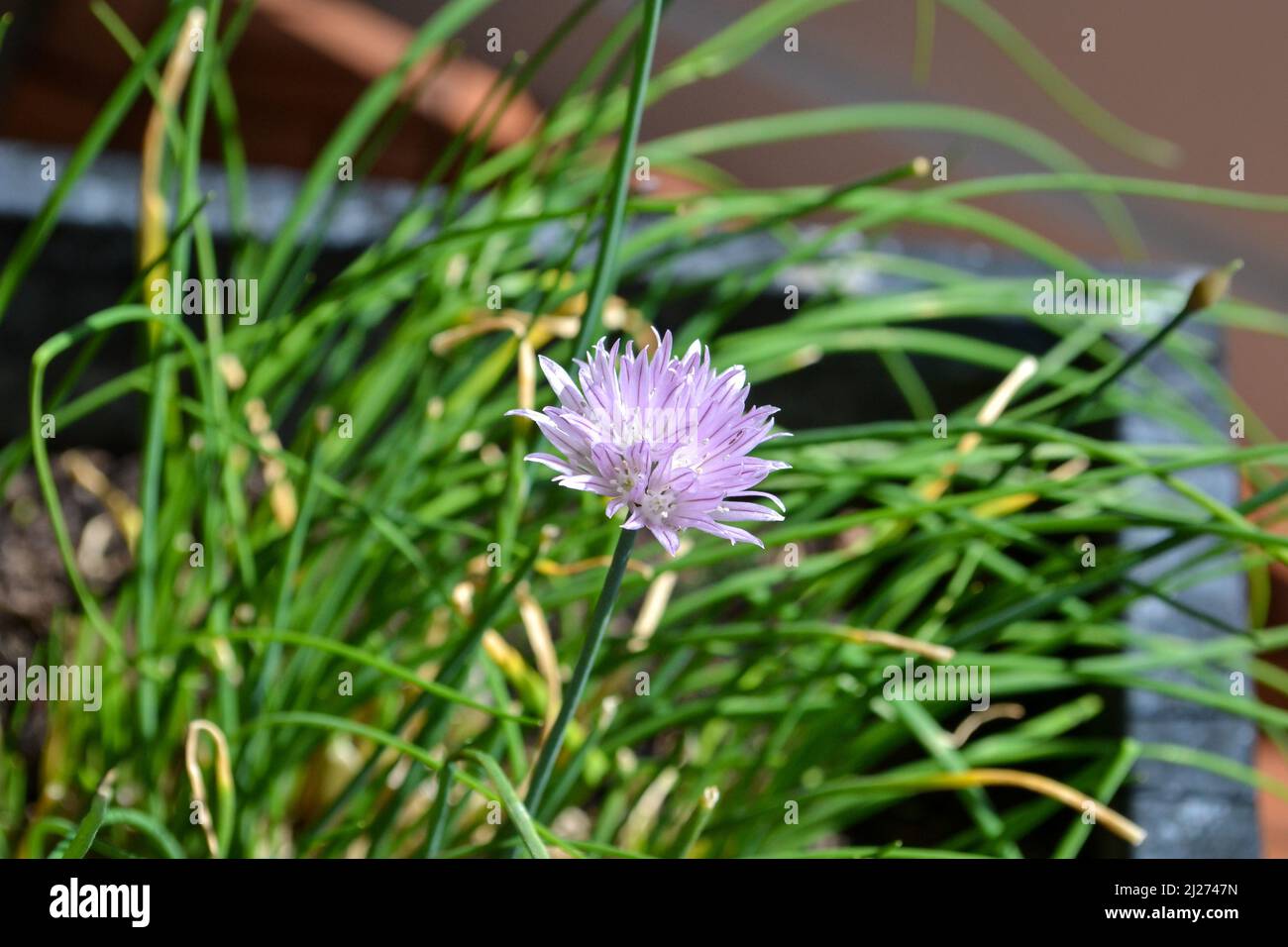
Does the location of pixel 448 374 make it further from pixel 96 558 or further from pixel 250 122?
pixel 250 122

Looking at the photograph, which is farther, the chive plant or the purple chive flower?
the chive plant

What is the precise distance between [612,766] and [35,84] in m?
0.87

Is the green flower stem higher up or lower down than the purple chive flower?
lower down

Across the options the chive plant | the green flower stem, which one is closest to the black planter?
the chive plant

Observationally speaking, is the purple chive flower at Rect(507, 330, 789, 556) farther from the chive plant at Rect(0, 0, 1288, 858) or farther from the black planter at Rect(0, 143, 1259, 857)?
the black planter at Rect(0, 143, 1259, 857)

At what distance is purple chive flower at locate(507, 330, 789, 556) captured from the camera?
0.47 feet

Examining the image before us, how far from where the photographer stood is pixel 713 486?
0.47ft

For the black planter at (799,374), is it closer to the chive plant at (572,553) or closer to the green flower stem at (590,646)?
the chive plant at (572,553)

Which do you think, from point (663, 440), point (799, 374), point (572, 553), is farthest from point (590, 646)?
point (799, 374)

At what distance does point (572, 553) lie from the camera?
0.40 m

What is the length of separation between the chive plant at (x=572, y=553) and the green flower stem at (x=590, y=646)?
0.06m

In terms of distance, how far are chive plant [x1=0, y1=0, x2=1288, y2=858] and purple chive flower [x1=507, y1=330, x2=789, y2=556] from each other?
0.35 ft

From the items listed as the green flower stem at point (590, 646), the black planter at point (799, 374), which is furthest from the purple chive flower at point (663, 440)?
the black planter at point (799, 374)
